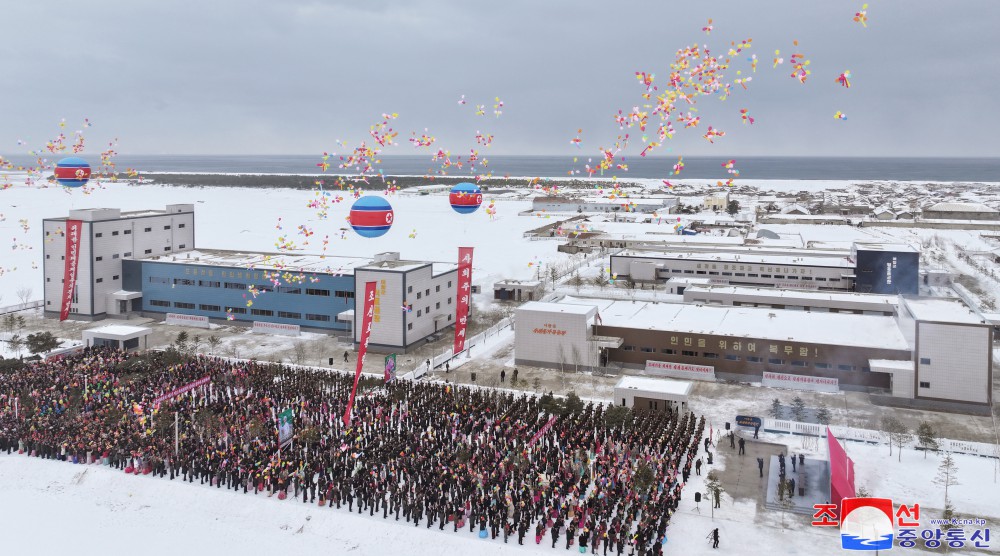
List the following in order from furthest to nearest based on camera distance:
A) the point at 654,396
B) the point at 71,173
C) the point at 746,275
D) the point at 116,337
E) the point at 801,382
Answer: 1. the point at 746,275
2. the point at 71,173
3. the point at 116,337
4. the point at 801,382
5. the point at 654,396

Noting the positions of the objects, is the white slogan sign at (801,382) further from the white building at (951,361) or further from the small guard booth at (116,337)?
the small guard booth at (116,337)

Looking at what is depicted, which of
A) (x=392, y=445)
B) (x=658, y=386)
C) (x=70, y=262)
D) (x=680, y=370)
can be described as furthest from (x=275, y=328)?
(x=658, y=386)

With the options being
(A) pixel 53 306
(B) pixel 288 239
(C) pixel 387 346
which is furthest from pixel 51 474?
(B) pixel 288 239

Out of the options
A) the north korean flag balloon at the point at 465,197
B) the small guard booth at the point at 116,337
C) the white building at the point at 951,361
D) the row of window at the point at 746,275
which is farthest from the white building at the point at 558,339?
the row of window at the point at 746,275

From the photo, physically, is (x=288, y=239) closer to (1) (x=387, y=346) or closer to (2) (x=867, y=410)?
(1) (x=387, y=346)

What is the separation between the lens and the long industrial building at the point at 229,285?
3641 cm

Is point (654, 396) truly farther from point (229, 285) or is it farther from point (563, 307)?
point (229, 285)

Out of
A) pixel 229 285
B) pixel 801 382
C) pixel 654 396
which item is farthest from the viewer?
pixel 229 285

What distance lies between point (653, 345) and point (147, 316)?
95.9 ft

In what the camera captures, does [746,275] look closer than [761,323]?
No

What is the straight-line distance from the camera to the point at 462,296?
34906 millimetres

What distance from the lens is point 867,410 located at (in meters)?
26.7

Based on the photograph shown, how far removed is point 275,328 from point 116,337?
8083mm

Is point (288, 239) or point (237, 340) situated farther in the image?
point (288, 239)
